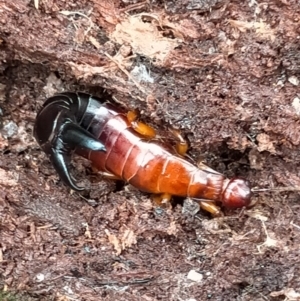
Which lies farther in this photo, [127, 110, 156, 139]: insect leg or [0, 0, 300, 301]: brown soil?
[127, 110, 156, 139]: insect leg

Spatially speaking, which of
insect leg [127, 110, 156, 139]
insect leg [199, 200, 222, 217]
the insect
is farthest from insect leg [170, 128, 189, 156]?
insect leg [199, 200, 222, 217]

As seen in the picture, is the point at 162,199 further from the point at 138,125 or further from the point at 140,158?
the point at 138,125

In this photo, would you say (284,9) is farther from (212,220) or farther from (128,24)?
(212,220)

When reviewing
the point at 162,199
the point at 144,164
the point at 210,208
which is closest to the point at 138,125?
the point at 144,164

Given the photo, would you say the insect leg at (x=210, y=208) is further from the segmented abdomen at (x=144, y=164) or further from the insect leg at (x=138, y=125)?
the insect leg at (x=138, y=125)

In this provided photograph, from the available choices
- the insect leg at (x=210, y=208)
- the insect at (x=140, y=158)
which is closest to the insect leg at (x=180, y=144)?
the insect at (x=140, y=158)

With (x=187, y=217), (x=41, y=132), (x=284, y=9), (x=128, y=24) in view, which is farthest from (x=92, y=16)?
(x=187, y=217)

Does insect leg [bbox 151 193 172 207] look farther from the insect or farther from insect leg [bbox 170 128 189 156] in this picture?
insect leg [bbox 170 128 189 156]
